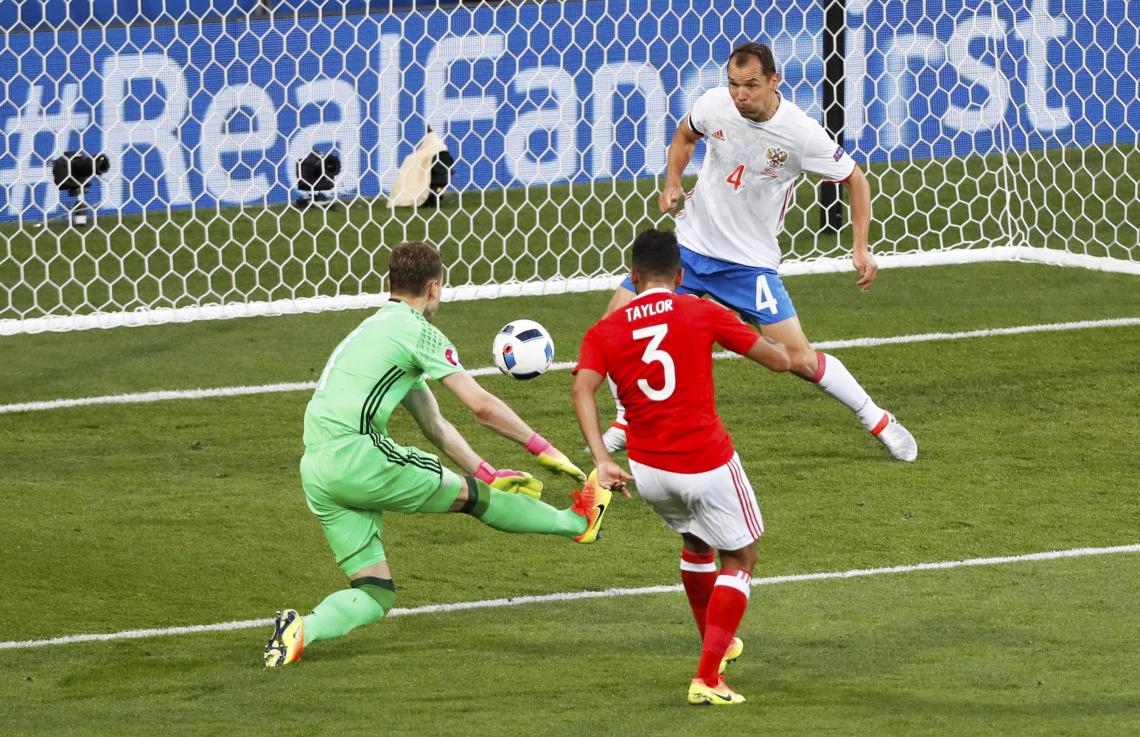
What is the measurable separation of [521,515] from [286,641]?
919 mm

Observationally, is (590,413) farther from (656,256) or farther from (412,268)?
(412,268)

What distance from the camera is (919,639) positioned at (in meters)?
5.59

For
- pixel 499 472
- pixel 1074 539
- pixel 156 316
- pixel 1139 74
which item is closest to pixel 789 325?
pixel 1074 539

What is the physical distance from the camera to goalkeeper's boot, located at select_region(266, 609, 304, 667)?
213 inches

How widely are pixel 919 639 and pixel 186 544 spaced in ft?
9.67

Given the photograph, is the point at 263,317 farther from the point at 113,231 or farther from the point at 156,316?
the point at 113,231

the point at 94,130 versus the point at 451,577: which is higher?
the point at 94,130

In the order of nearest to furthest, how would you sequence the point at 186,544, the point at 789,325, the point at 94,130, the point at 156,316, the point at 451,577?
the point at 451,577, the point at 186,544, the point at 789,325, the point at 156,316, the point at 94,130

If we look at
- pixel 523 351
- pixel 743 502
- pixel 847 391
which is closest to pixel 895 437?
pixel 847 391

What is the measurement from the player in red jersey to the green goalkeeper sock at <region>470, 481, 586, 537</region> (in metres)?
0.85

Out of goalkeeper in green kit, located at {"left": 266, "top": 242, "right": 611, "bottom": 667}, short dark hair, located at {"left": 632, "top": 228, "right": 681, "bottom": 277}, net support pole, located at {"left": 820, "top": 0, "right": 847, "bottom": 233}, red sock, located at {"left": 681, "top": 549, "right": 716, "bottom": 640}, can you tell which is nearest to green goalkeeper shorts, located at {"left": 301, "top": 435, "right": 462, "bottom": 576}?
goalkeeper in green kit, located at {"left": 266, "top": 242, "right": 611, "bottom": 667}

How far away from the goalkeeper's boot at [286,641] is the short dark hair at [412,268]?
106 centimetres

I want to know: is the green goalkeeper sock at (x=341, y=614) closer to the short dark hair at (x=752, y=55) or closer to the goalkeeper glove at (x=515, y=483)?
the goalkeeper glove at (x=515, y=483)

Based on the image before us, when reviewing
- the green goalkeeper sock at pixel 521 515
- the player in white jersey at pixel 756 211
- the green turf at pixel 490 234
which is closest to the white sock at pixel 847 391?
the player in white jersey at pixel 756 211
